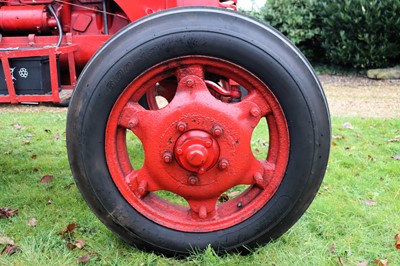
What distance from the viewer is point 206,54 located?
7.48ft

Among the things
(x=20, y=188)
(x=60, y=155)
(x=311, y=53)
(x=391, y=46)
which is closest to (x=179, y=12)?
(x=20, y=188)

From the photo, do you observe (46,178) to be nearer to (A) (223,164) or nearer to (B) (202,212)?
(B) (202,212)

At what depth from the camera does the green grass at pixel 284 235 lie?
259 cm

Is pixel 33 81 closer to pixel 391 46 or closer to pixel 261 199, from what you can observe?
pixel 261 199

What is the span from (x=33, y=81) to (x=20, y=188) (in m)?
1.18

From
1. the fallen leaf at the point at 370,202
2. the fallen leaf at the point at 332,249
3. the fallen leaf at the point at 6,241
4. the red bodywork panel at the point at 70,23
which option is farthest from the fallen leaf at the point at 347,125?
the fallen leaf at the point at 6,241

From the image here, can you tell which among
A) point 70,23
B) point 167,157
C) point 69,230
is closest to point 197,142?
point 167,157

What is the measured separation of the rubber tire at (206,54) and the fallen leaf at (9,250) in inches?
24.8

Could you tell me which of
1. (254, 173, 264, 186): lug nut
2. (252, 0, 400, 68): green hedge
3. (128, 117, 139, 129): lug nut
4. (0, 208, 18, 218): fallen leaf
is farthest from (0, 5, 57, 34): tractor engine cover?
(252, 0, 400, 68): green hedge

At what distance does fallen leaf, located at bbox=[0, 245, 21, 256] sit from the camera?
104 inches

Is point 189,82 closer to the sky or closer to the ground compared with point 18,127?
closer to the sky

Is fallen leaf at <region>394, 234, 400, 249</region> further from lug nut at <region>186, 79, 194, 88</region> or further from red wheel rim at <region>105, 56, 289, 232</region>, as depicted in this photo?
lug nut at <region>186, 79, 194, 88</region>

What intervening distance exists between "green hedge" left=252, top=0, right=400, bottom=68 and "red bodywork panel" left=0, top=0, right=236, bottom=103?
5.60m

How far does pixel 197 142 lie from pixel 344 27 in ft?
23.5
